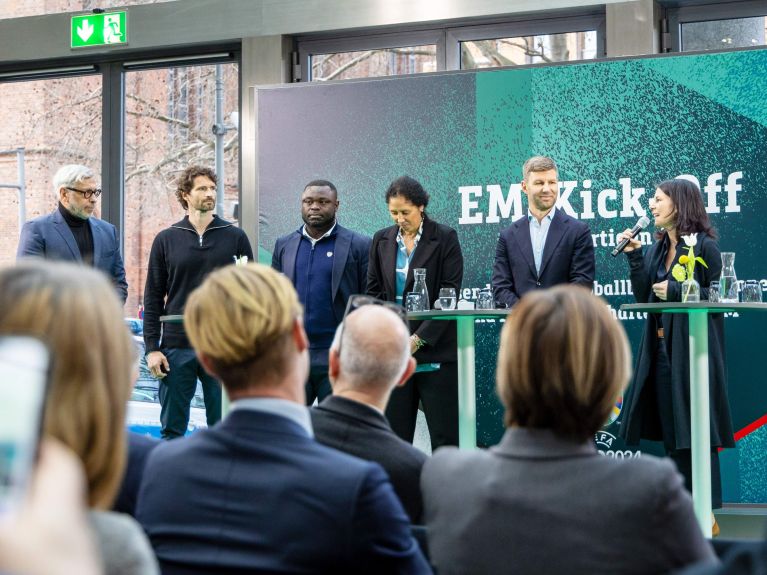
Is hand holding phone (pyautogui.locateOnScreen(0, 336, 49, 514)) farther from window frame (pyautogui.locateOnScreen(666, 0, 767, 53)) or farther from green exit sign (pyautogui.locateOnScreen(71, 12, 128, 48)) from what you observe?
green exit sign (pyautogui.locateOnScreen(71, 12, 128, 48))

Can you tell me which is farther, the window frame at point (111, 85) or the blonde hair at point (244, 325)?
the window frame at point (111, 85)

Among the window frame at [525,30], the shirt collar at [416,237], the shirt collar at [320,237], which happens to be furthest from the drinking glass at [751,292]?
the window frame at [525,30]

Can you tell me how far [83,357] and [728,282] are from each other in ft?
11.9

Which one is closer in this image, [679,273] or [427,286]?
[679,273]

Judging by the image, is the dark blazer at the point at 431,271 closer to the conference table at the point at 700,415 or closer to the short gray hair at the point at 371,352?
the conference table at the point at 700,415

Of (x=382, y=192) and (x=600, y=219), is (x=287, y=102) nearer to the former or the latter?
(x=382, y=192)

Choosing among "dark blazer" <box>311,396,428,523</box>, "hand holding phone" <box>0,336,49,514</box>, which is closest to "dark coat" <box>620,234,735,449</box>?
"dark blazer" <box>311,396,428,523</box>

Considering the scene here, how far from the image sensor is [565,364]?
1547 mm

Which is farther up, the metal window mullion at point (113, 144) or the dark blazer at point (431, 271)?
the metal window mullion at point (113, 144)

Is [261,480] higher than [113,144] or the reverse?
the reverse

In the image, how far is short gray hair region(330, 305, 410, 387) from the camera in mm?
2207

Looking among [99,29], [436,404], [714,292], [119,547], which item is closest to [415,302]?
[436,404]

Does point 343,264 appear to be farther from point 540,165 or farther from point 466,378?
point 466,378

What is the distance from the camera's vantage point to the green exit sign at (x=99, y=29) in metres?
7.27
